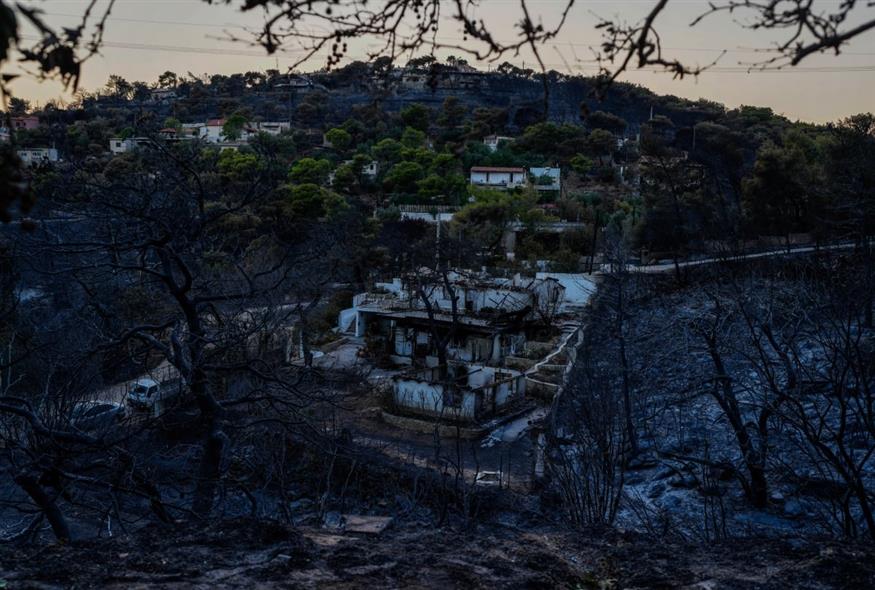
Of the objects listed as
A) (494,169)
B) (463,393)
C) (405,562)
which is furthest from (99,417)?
(494,169)

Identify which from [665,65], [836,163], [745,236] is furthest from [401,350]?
[665,65]

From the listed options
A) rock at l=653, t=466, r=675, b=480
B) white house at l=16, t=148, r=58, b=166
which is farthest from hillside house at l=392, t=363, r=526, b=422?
white house at l=16, t=148, r=58, b=166

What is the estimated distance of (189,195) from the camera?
5316 mm

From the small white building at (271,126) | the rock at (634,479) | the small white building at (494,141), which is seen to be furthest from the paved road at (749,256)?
the small white building at (271,126)

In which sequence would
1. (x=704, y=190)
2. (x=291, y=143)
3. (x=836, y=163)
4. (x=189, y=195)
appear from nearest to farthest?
(x=189, y=195) < (x=836, y=163) < (x=704, y=190) < (x=291, y=143)

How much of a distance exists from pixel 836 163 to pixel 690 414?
13.7 m

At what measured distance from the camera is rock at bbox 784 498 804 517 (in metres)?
8.15

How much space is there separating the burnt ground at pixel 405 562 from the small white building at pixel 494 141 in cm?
4458

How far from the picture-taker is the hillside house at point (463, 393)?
1523cm

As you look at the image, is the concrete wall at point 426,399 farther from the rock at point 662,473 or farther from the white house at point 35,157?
the white house at point 35,157

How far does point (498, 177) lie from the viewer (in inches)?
1527

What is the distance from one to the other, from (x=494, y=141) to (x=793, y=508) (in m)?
41.9

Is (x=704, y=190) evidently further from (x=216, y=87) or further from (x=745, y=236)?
(x=216, y=87)

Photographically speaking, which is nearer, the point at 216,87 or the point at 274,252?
the point at 274,252
